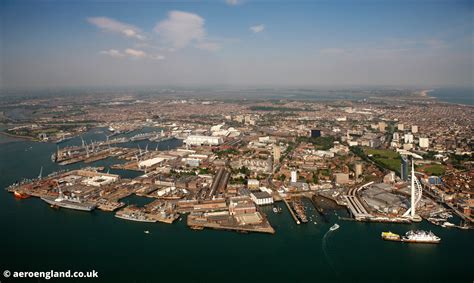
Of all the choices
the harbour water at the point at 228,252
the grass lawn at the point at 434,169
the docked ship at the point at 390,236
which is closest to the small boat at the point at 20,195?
the harbour water at the point at 228,252

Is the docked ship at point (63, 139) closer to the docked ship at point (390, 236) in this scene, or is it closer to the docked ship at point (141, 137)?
the docked ship at point (141, 137)

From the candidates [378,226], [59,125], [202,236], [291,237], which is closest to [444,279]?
[378,226]

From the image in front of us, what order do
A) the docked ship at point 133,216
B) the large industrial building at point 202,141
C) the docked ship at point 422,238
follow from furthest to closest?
1. the large industrial building at point 202,141
2. the docked ship at point 133,216
3. the docked ship at point 422,238

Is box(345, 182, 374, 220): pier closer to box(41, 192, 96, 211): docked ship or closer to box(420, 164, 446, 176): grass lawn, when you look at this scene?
box(420, 164, 446, 176): grass lawn

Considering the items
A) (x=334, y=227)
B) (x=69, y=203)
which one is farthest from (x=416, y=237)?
(x=69, y=203)

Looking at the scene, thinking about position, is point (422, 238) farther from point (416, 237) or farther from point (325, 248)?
point (325, 248)
